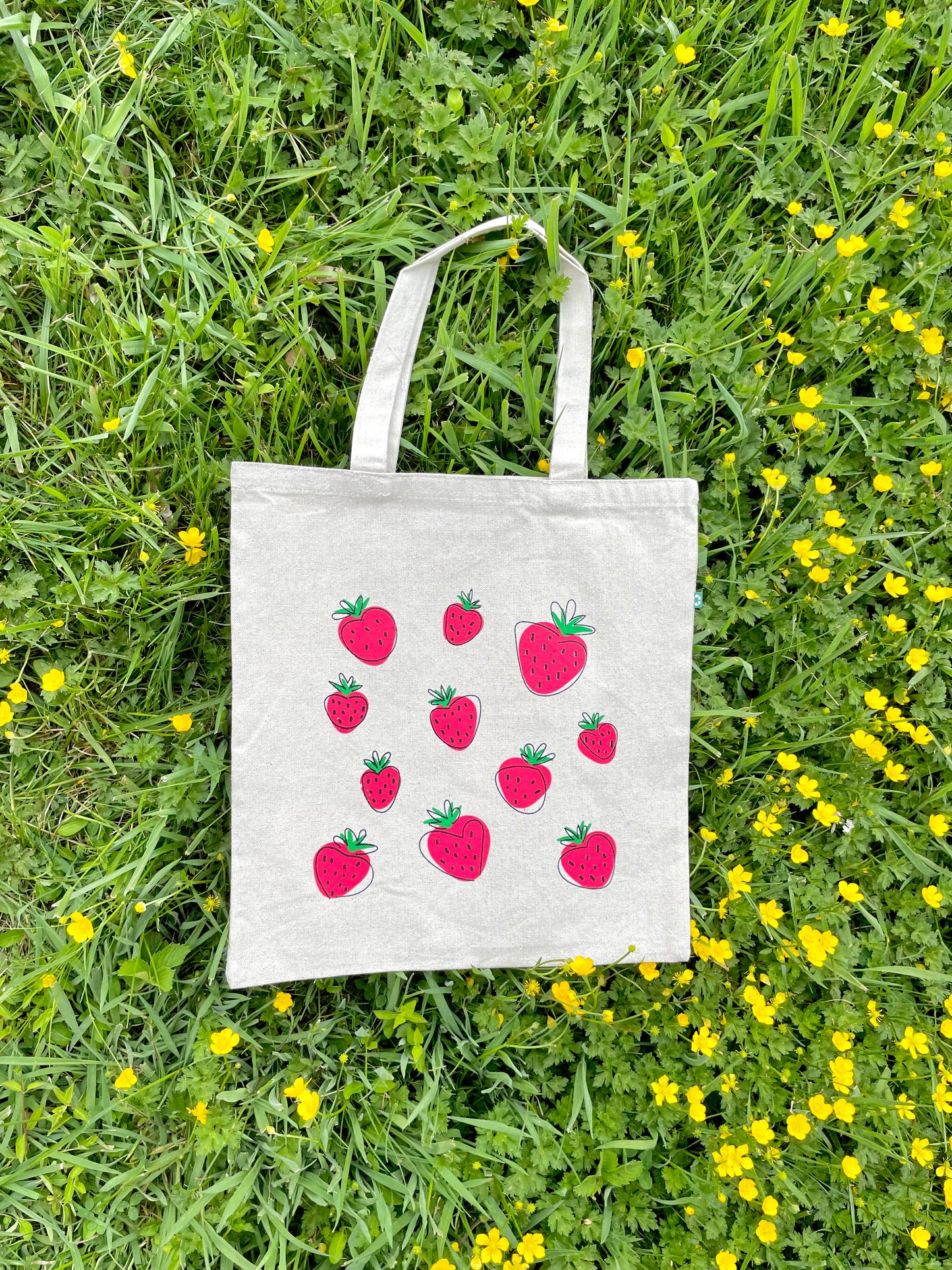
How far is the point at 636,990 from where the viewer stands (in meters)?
1.64

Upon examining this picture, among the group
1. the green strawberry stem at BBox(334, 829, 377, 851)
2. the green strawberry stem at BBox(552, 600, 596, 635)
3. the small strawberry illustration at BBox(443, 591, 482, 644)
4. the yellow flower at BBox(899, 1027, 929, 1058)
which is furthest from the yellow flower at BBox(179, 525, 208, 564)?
the yellow flower at BBox(899, 1027, 929, 1058)

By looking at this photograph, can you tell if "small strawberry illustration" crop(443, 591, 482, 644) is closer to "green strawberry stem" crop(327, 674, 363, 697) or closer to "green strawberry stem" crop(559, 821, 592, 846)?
"green strawberry stem" crop(327, 674, 363, 697)

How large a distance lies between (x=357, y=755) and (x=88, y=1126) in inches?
35.4

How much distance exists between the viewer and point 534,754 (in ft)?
4.94

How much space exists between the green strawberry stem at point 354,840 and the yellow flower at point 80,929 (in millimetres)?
490

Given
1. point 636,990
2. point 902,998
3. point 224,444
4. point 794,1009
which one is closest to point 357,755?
point 224,444

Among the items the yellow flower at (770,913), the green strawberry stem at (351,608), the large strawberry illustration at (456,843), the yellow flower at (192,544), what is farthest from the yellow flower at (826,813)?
the yellow flower at (192,544)

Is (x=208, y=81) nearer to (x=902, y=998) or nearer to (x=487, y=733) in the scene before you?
(x=487, y=733)

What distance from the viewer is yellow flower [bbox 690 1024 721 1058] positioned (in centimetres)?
156

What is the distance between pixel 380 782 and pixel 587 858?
17.7 inches

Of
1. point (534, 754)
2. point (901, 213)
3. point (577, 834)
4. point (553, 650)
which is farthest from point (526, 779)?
point (901, 213)

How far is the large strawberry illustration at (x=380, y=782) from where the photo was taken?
1456 mm

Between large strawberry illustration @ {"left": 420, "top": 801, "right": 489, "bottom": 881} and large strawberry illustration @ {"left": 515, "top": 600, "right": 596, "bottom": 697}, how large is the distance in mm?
291

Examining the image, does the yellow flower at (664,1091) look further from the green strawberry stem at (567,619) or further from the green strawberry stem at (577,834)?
the green strawberry stem at (567,619)
